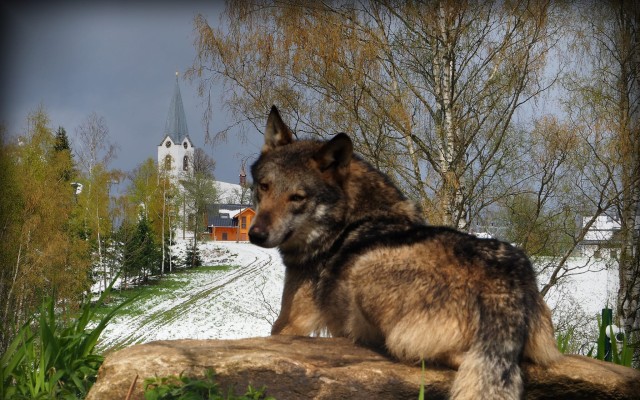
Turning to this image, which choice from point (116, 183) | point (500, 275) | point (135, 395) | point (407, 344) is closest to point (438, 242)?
point (500, 275)

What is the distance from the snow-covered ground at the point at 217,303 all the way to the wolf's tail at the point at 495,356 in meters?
3.91

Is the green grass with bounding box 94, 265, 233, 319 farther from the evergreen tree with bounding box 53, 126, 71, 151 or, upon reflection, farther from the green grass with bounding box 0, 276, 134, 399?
the evergreen tree with bounding box 53, 126, 71, 151

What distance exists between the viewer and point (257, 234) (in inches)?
167

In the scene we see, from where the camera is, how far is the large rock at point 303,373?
12.2ft

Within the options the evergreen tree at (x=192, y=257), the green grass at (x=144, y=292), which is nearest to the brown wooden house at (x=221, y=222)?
the evergreen tree at (x=192, y=257)

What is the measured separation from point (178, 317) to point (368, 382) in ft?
27.7

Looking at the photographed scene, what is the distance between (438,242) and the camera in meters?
4.16

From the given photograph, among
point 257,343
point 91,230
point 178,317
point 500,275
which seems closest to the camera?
point 500,275

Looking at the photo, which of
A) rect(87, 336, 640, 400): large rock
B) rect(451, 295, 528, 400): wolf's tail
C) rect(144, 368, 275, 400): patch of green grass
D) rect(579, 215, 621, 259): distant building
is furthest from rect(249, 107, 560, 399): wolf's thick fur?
rect(579, 215, 621, 259): distant building

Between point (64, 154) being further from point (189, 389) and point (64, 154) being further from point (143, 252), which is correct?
point (189, 389)

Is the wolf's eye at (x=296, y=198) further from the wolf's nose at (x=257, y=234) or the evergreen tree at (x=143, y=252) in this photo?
the evergreen tree at (x=143, y=252)

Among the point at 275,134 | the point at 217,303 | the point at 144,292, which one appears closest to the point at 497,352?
the point at 275,134

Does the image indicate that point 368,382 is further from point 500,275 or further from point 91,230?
point 91,230

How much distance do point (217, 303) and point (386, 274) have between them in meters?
10.2
